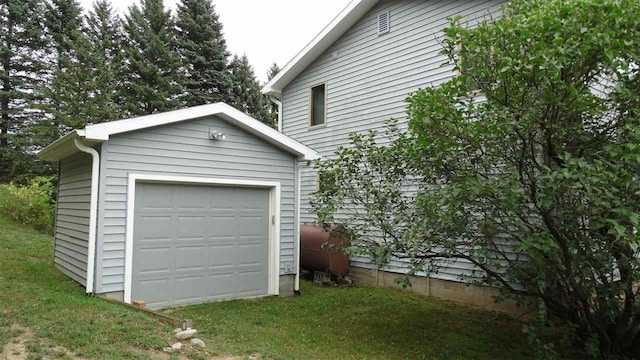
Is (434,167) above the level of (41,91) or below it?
below

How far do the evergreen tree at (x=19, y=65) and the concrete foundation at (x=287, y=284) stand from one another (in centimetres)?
1973

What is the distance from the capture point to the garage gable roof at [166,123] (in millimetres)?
5855

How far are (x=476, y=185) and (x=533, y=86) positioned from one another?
44.9 inches

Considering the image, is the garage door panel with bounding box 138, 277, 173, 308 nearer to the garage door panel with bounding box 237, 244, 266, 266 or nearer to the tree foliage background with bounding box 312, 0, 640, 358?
the garage door panel with bounding box 237, 244, 266, 266

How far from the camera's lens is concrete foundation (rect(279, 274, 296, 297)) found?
7805mm

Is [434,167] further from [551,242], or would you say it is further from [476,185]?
[551,242]

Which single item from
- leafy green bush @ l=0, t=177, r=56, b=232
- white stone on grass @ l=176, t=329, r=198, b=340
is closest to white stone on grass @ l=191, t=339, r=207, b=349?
white stone on grass @ l=176, t=329, r=198, b=340

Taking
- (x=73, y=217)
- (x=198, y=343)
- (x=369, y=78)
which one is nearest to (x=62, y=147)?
(x=73, y=217)

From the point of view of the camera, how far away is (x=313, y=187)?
10922mm

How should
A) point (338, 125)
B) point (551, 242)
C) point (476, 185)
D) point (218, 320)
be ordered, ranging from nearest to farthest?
point (551, 242) < point (476, 185) < point (218, 320) < point (338, 125)

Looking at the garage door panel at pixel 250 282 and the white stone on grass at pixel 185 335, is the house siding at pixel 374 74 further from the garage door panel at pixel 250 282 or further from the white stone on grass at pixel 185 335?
the white stone on grass at pixel 185 335

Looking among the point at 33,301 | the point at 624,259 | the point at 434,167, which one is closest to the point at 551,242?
the point at 624,259

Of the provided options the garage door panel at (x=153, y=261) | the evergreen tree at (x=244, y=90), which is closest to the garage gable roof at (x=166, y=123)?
the garage door panel at (x=153, y=261)

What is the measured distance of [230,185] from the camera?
739cm
